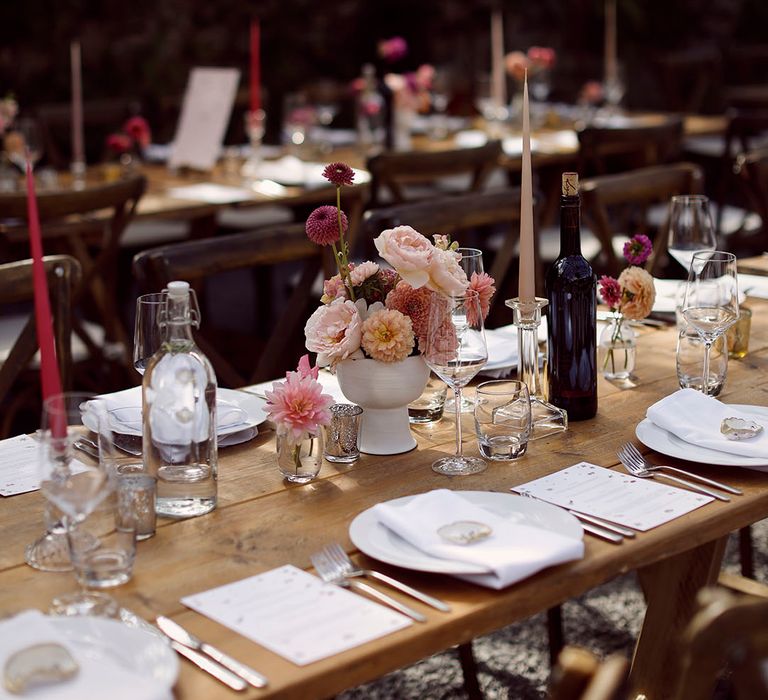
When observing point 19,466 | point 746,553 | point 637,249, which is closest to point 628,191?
point 746,553

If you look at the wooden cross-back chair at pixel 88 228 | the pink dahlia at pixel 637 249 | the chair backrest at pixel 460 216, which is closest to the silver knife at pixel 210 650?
the pink dahlia at pixel 637 249

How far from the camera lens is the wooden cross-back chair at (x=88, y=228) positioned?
9.42 feet

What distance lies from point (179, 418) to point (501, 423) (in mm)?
417

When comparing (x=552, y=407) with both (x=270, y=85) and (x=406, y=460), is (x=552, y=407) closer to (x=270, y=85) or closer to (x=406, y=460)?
(x=406, y=460)

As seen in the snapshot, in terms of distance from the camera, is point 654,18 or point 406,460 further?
point 654,18

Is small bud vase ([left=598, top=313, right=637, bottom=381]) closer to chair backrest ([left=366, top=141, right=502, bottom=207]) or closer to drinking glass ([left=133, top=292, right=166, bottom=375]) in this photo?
drinking glass ([left=133, top=292, right=166, bottom=375])

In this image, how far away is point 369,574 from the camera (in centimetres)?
123

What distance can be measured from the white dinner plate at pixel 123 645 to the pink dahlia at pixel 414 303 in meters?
0.59

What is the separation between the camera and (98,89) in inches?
250

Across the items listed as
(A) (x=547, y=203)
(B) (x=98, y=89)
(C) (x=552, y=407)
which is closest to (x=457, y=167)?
(A) (x=547, y=203)

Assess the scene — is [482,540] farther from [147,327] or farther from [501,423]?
[147,327]

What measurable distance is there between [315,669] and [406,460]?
1.75 feet

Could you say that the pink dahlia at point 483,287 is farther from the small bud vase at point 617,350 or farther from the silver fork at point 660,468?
the small bud vase at point 617,350

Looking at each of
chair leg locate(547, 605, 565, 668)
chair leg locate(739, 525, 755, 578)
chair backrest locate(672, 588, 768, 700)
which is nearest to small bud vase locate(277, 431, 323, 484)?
chair backrest locate(672, 588, 768, 700)
